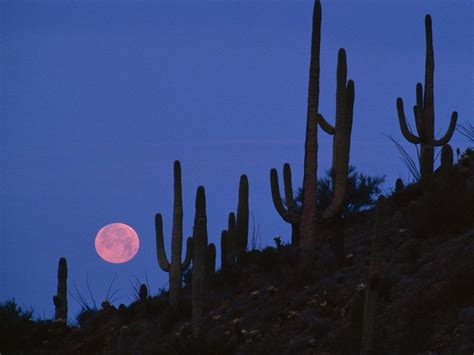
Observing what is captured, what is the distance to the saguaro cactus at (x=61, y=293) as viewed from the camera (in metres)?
21.8

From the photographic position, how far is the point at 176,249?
18641mm

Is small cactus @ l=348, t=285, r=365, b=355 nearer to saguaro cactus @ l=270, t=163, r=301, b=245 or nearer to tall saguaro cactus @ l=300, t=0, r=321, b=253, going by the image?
tall saguaro cactus @ l=300, t=0, r=321, b=253

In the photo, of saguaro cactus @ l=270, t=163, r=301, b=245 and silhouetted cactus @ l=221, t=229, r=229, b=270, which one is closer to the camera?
saguaro cactus @ l=270, t=163, r=301, b=245

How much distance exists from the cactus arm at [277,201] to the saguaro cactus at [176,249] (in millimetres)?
2246

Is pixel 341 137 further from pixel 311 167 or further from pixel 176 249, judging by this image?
pixel 176 249

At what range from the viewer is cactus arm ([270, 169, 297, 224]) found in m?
17.5

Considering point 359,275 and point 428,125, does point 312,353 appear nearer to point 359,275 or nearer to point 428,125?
point 359,275

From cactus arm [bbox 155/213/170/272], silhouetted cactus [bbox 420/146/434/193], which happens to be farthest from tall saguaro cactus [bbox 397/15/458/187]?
cactus arm [bbox 155/213/170/272]

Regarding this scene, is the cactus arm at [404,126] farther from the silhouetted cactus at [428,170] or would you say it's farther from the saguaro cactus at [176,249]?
the saguaro cactus at [176,249]

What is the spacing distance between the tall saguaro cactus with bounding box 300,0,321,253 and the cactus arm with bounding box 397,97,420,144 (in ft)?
9.66

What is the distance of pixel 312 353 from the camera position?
1179 cm

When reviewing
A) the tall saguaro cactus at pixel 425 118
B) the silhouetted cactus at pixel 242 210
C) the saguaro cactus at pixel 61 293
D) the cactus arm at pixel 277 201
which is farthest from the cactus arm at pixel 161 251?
the tall saguaro cactus at pixel 425 118

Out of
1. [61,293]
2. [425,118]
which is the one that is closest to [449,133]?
[425,118]

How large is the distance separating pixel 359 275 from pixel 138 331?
6201 mm
